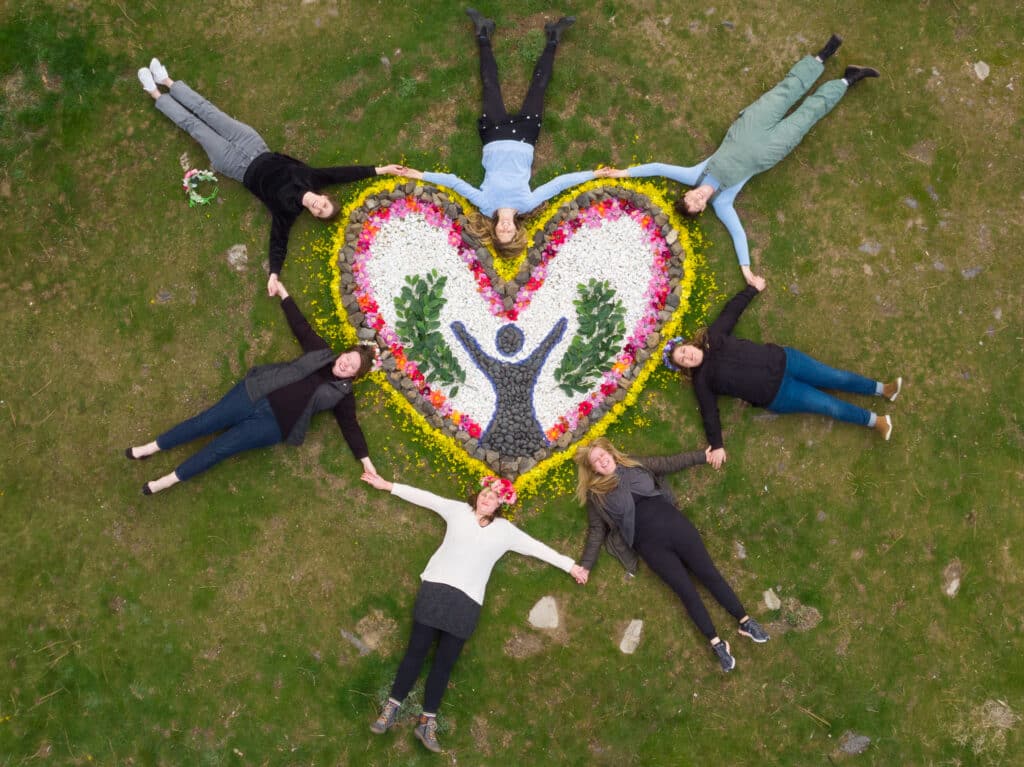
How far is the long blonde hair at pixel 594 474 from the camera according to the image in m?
7.86

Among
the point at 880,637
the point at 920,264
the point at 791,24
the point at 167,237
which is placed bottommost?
the point at 880,637

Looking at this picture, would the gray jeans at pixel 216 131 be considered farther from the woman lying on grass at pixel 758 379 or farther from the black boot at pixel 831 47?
the black boot at pixel 831 47

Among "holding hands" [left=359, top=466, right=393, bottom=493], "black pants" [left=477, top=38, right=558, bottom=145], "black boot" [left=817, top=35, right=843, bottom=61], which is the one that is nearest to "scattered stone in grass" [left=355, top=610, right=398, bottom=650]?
"holding hands" [left=359, top=466, right=393, bottom=493]

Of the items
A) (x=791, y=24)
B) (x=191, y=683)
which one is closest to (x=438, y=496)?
(x=191, y=683)

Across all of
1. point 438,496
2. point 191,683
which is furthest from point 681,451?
point 191,683

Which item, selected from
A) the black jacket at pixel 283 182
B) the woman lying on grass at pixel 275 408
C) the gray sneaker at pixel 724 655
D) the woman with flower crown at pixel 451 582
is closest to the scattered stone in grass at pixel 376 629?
the woman with flower crown at pixel 451 582

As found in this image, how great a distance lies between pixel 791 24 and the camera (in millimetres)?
8914

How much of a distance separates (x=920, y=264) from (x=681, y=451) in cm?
425

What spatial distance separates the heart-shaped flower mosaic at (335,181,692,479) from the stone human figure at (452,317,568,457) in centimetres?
1

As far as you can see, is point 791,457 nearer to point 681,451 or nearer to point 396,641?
point 681,451

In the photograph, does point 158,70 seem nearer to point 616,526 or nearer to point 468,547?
point 468,547

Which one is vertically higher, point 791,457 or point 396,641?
point 791,457

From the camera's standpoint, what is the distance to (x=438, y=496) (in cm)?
829

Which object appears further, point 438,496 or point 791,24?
point 791,24
